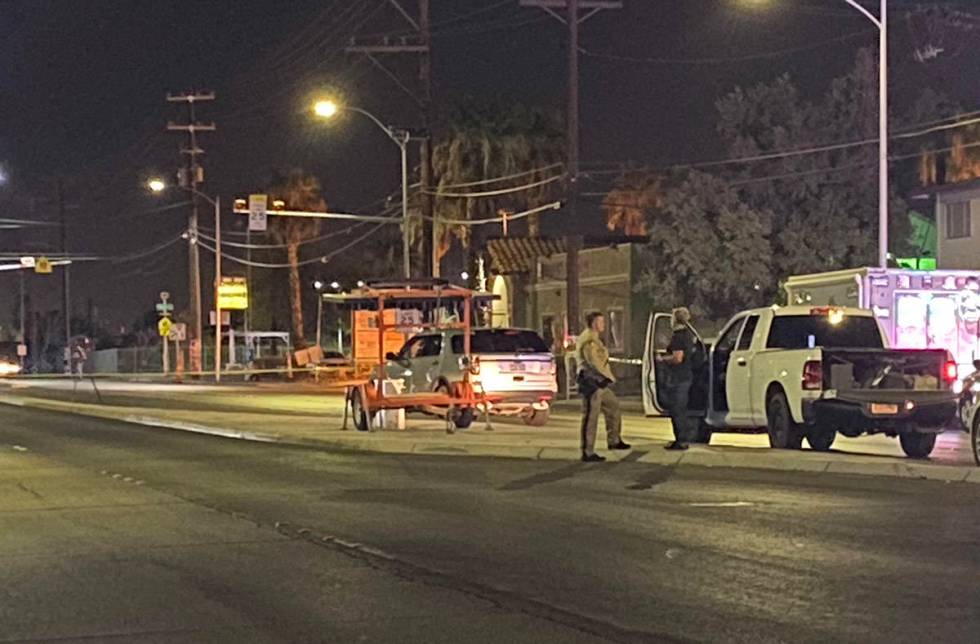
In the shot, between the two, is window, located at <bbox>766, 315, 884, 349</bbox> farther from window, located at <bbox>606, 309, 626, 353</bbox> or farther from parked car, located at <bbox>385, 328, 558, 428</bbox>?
window, located at <bbox>606, 309, 626, 353</bbox>

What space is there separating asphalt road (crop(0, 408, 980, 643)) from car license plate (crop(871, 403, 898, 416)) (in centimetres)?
173

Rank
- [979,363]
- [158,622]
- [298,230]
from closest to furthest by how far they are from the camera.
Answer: [158,622] < [979,363] < [298,230]

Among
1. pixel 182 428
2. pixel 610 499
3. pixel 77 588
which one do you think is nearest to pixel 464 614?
pixel 77 588

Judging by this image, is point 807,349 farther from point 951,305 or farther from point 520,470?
point 951,305

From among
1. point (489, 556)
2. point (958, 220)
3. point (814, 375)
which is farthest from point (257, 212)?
point (489, 556)

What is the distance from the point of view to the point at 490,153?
58.1 metres

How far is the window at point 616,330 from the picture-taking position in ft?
173

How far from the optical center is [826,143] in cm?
4622

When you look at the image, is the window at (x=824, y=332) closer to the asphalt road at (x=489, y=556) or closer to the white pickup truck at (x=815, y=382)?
the white pickup truck at (x=815, y=382)

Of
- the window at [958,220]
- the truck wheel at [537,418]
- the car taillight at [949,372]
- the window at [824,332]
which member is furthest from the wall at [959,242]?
the car taillight at [949,372]

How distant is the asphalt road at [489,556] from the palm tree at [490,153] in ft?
134

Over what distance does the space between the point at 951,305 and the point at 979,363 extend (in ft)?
27.3

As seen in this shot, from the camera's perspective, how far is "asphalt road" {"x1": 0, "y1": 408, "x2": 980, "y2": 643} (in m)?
8.44

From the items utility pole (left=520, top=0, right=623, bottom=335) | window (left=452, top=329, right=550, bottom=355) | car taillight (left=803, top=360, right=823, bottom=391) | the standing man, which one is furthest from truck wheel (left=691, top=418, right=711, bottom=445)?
utility pole (left=520, top=0, right=623, bottom=335)
